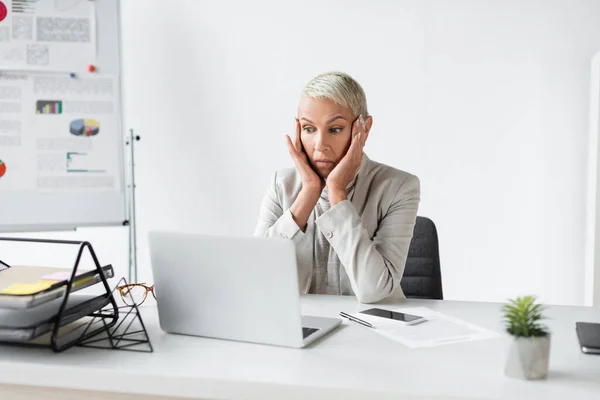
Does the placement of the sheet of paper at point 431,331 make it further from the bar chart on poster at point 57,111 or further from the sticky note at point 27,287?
the bar chart on poster at point 57,111

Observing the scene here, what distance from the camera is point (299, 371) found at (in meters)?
0.97

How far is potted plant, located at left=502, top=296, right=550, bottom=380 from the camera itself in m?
0.91

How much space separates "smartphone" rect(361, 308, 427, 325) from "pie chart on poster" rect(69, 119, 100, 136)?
5.92 feet

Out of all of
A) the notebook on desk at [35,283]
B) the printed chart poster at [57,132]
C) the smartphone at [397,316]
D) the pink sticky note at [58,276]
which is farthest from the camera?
the printed chart poster at [57,132]

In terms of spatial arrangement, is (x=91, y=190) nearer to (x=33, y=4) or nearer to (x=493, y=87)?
(x=33, y=4)

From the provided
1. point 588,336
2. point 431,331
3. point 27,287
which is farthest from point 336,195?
point 27,287

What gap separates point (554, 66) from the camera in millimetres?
2762

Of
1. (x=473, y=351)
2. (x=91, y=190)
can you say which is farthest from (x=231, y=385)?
(x=91, y=190)

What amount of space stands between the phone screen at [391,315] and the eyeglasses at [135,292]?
51 centimetres

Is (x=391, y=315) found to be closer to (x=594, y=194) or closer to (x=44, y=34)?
(x=594, y=194)

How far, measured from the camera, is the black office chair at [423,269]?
1.90 metres

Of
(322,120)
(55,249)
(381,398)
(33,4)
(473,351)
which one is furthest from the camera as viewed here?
(55,249)

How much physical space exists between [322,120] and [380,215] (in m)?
0.30

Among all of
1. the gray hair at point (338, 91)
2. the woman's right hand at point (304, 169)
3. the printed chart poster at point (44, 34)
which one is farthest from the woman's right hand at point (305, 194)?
the printed chart poster at point (44, 34)
